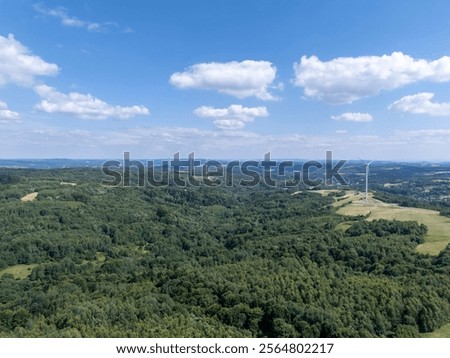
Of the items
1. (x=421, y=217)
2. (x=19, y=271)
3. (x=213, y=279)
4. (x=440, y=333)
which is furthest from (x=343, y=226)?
(x=19, y=271)

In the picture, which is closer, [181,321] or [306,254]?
[181,321]

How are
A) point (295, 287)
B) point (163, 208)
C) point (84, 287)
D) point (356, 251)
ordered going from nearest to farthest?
point (295, 287), point (84, 287), point (356, 251), point (163, 208)

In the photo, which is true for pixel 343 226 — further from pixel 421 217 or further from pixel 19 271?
pixel 19 271

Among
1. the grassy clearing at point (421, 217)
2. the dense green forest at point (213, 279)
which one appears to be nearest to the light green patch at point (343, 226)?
the dense green forest at point (213, 279)

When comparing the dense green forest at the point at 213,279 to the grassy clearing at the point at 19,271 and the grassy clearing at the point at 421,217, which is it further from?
the grassy clearing at the point at 421,217

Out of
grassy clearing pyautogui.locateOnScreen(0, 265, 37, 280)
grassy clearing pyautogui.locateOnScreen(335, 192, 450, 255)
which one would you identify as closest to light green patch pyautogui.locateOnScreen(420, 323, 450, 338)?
grassy clearing pyautogui.locateOnScreen(335, 192, 450, 255)
